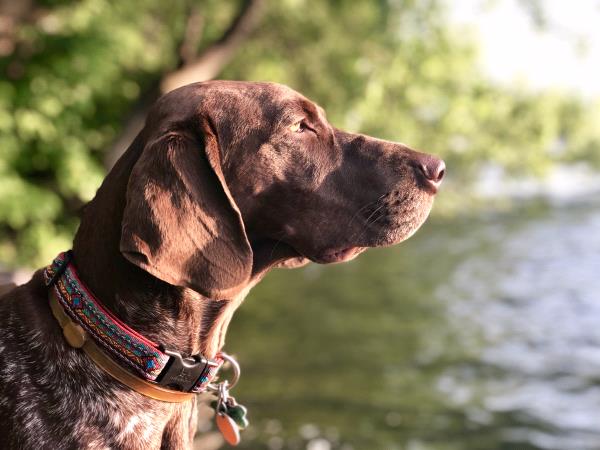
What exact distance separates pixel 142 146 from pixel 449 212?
14.8 metres

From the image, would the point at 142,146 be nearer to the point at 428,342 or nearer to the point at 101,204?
the point at 101,204

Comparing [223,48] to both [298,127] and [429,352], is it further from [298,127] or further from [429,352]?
[298,127]

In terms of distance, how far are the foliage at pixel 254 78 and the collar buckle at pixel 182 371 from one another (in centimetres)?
809

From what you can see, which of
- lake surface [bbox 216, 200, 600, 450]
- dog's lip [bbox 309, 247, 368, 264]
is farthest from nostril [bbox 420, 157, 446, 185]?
lake surface [bbox 216, 200, 600, 450]

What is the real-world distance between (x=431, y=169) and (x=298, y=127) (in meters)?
0.59

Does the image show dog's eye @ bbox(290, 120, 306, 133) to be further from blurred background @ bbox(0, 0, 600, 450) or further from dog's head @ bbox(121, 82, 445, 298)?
blurred background @ bbox(0, 0, 600, 450)

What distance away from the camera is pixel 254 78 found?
1502cm

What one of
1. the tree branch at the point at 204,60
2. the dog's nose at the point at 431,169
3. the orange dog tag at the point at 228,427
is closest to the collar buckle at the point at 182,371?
the orange dog tag at the point at 228,427

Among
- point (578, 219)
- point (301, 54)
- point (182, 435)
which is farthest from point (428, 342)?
point (578, 219)

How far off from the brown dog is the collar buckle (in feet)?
0.27

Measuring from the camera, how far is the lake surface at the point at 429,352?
31.8 feet

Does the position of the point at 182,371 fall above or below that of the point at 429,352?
above

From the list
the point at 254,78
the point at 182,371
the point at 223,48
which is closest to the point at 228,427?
the point at 182,371

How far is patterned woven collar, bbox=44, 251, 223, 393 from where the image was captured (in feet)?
8.97
